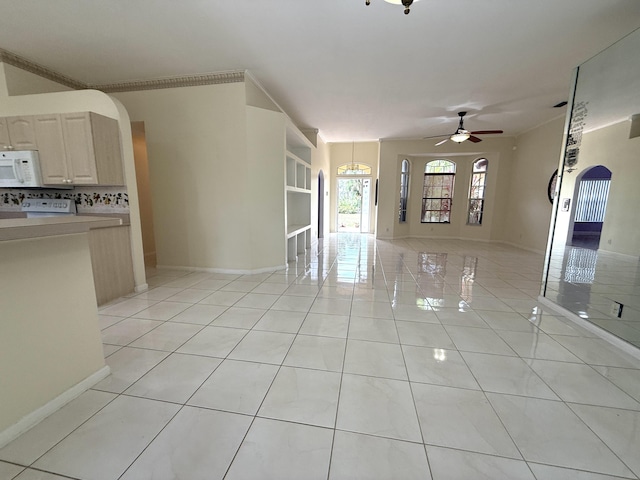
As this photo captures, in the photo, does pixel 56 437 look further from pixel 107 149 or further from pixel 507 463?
pixel 107 149

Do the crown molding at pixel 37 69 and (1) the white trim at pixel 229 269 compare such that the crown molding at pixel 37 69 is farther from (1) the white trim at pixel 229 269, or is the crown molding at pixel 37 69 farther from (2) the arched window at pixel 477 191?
(2) the arched window at pixel 477 191

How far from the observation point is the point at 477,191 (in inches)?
311

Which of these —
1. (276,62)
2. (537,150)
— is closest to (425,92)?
(276,62)

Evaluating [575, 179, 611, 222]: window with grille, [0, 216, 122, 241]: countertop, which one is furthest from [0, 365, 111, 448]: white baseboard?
[575, 179, 611, 222]: window with grille

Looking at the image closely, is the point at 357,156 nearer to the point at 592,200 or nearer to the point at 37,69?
the point at 592,200

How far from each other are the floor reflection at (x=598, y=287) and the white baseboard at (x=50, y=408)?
407 centimetres

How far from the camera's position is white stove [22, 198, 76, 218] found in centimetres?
322

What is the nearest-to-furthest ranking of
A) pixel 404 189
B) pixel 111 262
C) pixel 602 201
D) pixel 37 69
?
pixel 111 262 < pixel 602 201 < pixel 37 69 < pixel 404 189

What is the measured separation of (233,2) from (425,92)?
3409 millimetres

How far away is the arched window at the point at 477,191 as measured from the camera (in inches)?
305

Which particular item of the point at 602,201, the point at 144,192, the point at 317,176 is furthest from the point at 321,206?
the point at 602,201

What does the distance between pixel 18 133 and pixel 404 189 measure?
838 centimetres

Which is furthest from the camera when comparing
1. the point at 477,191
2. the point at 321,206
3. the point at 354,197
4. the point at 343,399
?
the point at 354,197

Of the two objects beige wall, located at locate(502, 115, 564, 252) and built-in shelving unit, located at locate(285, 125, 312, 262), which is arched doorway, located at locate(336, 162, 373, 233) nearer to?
built-in shelving unit, located at locate(285, 125, 312, 262)
